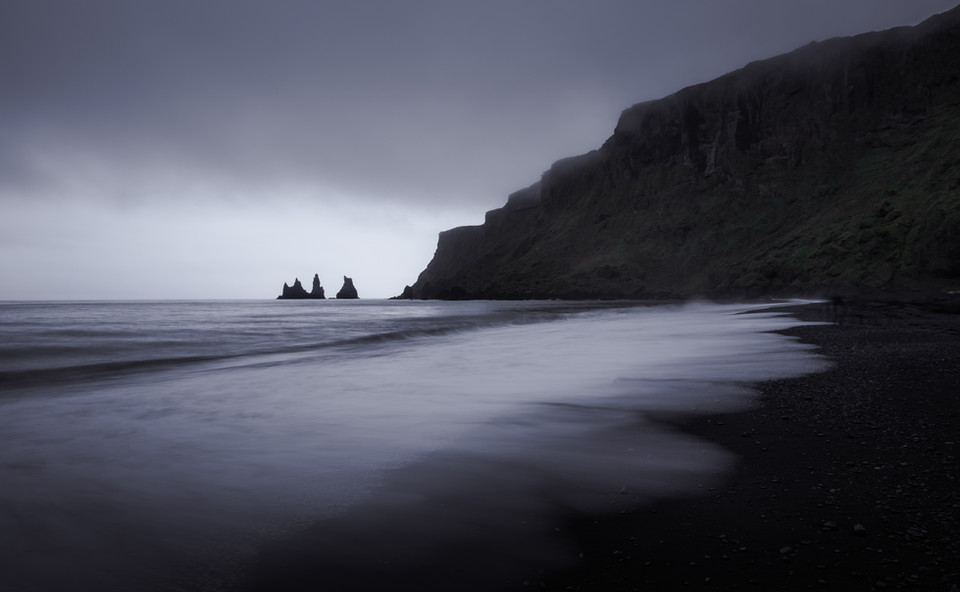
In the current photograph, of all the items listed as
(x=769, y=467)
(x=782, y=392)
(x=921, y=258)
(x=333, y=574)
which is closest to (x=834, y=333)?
(x=782, y=392)

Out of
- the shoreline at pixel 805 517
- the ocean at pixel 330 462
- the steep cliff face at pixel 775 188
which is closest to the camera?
the shoreline at pixel 805 517

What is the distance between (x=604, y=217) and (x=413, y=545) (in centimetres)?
13629

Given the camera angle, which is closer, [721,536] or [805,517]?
[721,536]

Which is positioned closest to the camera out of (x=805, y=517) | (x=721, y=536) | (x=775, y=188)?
(x=721, y=536)

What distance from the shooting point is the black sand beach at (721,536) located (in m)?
2.76

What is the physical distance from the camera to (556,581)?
2777 mm

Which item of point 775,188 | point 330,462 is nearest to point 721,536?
point 330,462

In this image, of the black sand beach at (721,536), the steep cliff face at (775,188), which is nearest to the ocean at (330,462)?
the black sand beach at (721,536)

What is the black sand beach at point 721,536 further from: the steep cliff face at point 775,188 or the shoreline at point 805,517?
the steep cliff face at point 775,188

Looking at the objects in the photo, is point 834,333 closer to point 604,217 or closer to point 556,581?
point 556,581

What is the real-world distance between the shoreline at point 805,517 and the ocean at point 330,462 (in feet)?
1.06

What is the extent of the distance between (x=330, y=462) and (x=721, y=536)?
3.63 metres

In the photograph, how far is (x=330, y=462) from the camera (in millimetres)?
5250

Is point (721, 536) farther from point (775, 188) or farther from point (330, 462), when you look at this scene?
point (775, 188)
